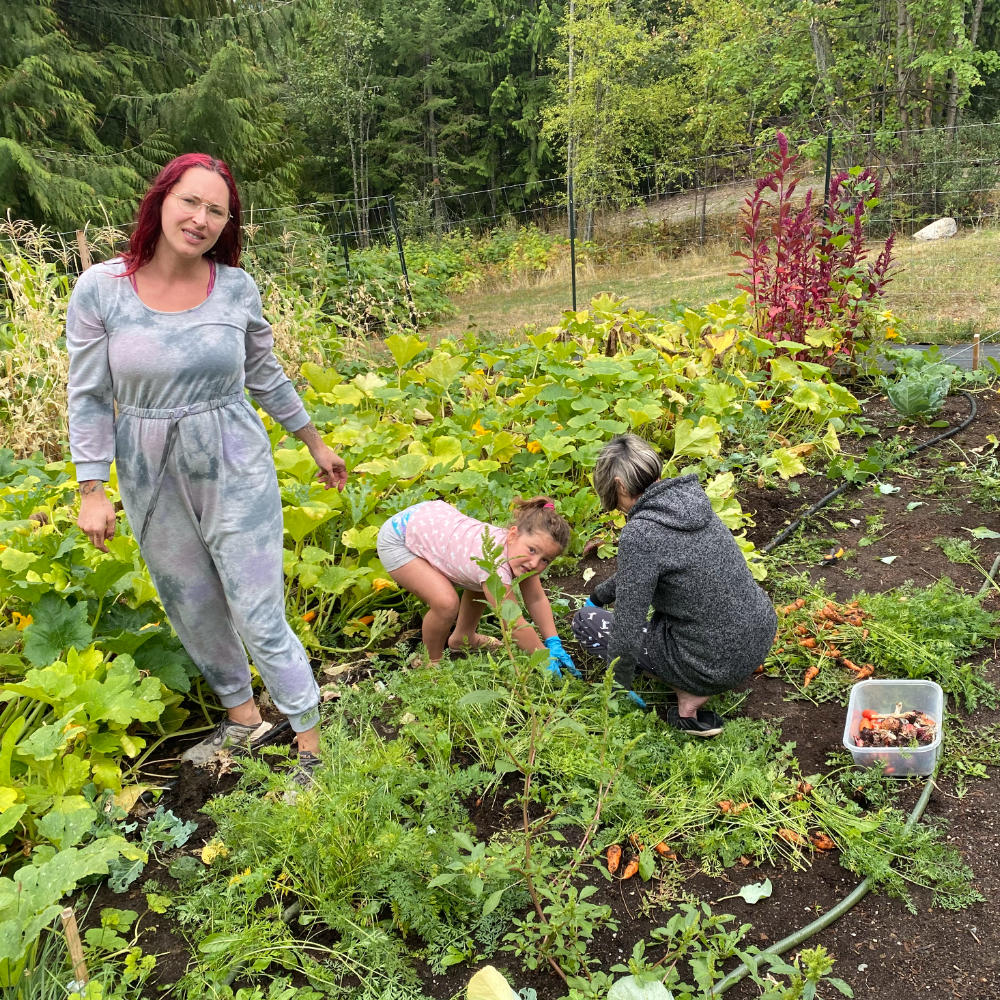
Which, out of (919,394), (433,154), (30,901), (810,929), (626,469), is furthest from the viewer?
(433,154)

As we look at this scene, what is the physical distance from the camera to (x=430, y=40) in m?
21.7

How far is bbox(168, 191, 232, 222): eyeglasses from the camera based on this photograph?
6.56 ft

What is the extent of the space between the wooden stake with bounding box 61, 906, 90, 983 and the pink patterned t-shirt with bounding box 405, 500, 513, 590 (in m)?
1.32

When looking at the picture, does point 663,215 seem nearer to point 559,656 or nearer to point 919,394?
point 919,394

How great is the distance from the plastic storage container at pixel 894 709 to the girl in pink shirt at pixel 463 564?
2.69ft

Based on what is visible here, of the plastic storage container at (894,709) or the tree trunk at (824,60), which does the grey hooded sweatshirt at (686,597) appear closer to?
the plastic storage container at (894,709)

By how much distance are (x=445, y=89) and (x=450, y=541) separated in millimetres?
23012

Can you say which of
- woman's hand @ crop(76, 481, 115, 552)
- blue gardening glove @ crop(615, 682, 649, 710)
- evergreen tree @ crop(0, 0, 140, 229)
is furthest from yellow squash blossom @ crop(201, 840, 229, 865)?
evergreen tree @ crop(0, 0, 140, 229)

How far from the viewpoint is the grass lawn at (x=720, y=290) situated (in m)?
7.55

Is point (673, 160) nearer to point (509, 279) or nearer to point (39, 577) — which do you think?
point (509, 279)

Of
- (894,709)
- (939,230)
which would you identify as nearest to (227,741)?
(894,709)

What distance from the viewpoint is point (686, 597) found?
240 cm

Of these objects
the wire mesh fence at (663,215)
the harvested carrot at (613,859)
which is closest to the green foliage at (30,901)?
the harvested carrot at (613,859)

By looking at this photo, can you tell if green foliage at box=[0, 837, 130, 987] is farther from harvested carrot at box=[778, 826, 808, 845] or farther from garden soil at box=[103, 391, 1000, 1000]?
harvested carrot at box=[778, 826, 808, 845]
